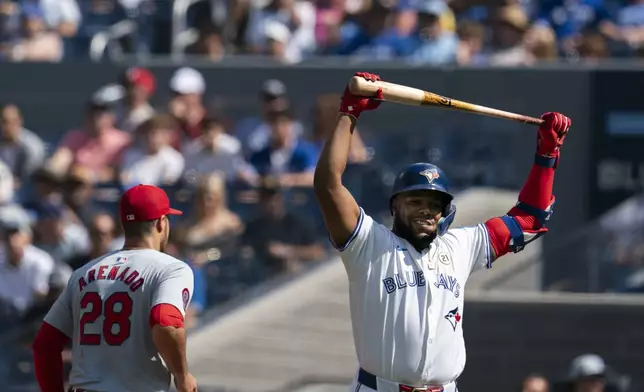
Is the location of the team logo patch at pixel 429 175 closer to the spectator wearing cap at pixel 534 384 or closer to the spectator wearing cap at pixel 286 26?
the spectator wearing cap at pixel 534 384

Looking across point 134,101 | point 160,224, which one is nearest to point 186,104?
point 134,101

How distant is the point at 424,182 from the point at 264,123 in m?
6.78

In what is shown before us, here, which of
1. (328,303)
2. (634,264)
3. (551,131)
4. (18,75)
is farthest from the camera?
(18,75)

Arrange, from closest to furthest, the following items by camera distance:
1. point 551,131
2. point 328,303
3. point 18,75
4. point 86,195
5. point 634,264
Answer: point 551,131
point 634,264
point 328,303
point 86,195
point 18,75

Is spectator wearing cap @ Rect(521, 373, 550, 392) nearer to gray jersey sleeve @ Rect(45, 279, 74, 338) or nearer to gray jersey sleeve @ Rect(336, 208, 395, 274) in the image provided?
gray jersey sleeve @ Rect(336, 208, 395, 274)

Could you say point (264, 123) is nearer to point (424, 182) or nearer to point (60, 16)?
point (60, 16)

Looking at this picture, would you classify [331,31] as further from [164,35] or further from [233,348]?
[233,348]

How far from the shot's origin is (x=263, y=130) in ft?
41.9

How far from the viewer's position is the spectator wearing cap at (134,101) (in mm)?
13336

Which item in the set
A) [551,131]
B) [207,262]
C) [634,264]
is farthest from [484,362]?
[551,131]

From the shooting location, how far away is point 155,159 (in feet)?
41.3

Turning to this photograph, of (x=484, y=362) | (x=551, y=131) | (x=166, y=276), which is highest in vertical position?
(x=551, y=131)

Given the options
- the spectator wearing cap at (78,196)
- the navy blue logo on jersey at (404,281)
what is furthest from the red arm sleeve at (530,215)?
the spectator wearing cap at (78,196)

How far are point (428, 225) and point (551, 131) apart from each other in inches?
30.2
